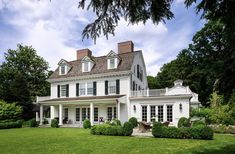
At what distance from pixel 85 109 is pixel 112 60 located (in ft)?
21.5

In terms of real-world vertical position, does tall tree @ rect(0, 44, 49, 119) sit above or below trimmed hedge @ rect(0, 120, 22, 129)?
above

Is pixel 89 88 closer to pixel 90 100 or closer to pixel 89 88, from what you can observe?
pixel 89 88

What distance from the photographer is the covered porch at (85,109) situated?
2653 cm

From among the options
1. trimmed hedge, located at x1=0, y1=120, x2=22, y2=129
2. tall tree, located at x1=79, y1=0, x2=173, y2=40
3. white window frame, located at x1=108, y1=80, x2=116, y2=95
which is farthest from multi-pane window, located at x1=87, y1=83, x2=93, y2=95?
tall tree, located at x1=79, y1=0, x2=173, y2=40

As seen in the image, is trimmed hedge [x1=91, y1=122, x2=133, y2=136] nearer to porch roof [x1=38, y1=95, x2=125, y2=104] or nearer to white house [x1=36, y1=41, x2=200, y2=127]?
white house [x1=36, y1=41, x2=200, y2=127]

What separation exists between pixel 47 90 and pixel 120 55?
72.9ft

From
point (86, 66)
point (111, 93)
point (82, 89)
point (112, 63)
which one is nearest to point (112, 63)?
point (112, 63)

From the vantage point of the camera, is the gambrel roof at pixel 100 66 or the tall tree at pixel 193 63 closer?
the gambrel roof at pixel 100 66

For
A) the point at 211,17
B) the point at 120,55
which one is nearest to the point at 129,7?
the point at 211,17

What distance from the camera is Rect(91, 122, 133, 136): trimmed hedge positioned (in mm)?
16844

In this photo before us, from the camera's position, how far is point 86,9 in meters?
5.20

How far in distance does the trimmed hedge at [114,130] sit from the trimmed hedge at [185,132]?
73.5 inches

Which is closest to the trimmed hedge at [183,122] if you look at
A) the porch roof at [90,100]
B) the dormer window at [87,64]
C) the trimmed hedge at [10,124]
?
the porch roof at [90,100]

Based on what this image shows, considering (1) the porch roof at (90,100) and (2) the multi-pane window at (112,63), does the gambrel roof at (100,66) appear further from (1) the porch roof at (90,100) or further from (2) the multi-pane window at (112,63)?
(1) the porch roof at (90,100)
